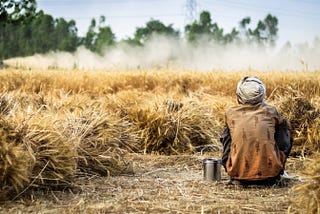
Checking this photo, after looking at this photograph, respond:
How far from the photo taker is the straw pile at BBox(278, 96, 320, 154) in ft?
24.8

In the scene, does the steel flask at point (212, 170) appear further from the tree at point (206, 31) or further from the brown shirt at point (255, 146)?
the tree at point (206, 31)

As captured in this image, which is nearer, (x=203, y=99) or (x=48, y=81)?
(x=203, y=99)

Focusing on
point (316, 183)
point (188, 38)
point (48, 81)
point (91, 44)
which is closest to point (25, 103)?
point (316, 183)

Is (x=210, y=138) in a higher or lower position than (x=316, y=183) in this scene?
lower

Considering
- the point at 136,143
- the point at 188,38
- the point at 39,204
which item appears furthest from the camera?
the point at 188,38

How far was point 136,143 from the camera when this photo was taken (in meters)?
7.39

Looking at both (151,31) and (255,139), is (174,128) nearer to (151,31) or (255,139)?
(255,139)

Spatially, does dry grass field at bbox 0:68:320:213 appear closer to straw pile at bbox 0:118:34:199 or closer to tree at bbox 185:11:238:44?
straw pile at bbox 0:118:34:199

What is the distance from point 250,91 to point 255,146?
483mm

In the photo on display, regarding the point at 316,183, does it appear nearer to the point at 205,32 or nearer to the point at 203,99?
the point at 203,99

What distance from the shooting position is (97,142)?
19.8 ft

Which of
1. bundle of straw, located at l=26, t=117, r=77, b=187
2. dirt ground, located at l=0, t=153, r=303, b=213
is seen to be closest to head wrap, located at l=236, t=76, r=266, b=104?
dirt ground, located at l=0, t=153, r=303, b=213

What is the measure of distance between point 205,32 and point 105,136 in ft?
132

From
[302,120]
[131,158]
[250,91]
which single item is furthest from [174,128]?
[250,91]
